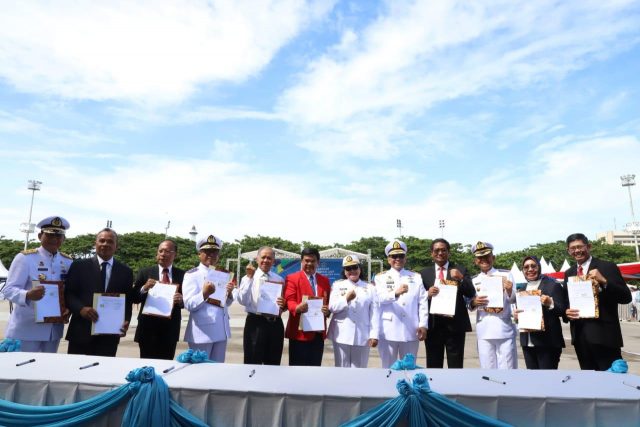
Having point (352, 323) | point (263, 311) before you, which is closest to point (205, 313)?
point (263, 311)

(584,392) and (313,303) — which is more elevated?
(313,303)

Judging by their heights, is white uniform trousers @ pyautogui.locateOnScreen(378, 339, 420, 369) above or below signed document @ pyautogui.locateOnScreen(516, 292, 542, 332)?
below

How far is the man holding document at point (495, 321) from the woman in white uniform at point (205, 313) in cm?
279

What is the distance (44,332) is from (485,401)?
13.7ft

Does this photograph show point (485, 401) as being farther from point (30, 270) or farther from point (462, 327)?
point (30, 270)

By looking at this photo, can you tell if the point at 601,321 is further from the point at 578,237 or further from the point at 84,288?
the point at 84,288

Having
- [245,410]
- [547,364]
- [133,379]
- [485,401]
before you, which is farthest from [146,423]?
[547,364]

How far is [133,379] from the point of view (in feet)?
8.44

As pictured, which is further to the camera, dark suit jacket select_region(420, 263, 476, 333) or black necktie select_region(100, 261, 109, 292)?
dark suit jacket select_region(420, 263, 476, 333)

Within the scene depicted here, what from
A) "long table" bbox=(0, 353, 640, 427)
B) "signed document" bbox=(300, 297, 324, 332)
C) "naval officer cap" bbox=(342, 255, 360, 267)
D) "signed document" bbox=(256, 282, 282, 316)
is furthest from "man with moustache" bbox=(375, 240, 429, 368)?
"long table" bbox=(0, 353, 640, 427)

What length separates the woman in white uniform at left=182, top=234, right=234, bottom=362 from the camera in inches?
178

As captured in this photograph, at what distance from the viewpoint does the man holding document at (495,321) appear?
4.63m

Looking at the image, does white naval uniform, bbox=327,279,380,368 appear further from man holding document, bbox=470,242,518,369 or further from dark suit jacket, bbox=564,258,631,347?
dark suit jacket, bbox=564,258,631,347

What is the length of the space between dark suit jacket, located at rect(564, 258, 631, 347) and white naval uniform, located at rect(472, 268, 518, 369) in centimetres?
68
